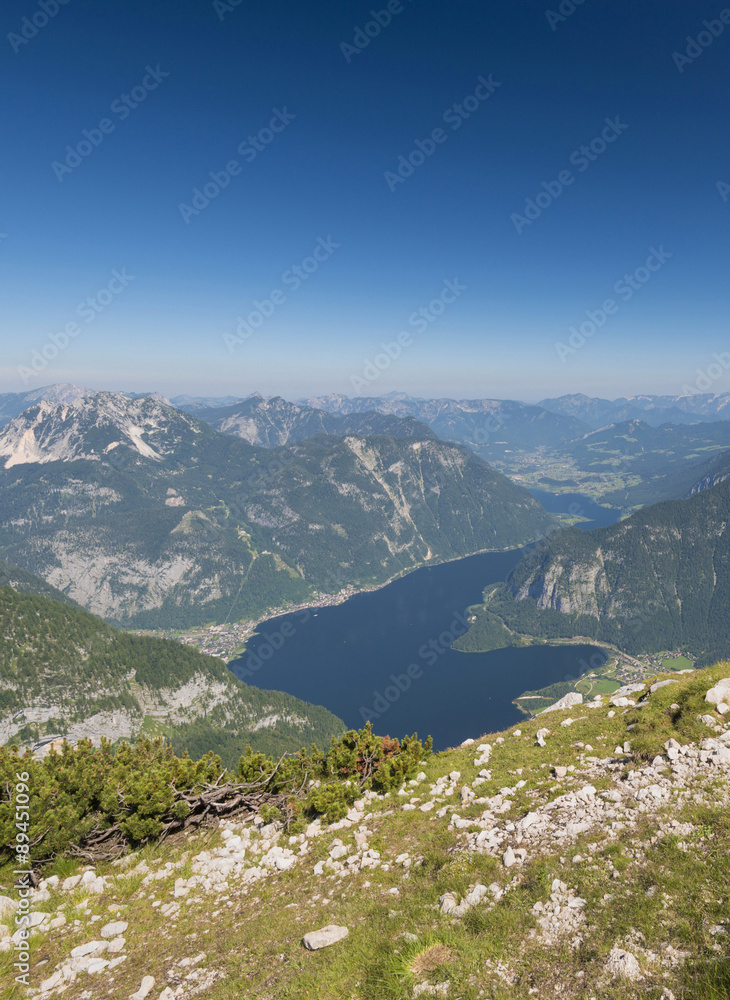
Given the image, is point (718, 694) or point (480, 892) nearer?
point (480, 892)

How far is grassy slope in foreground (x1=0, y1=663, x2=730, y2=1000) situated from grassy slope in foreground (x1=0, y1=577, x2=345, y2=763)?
158653 mm

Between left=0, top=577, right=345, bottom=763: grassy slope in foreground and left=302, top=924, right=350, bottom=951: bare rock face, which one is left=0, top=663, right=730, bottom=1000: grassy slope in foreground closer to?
left=302, top=924, right=350, bottom=951: bare rock face

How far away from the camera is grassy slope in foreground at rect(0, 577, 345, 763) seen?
153 metres

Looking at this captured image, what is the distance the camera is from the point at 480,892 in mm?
10945

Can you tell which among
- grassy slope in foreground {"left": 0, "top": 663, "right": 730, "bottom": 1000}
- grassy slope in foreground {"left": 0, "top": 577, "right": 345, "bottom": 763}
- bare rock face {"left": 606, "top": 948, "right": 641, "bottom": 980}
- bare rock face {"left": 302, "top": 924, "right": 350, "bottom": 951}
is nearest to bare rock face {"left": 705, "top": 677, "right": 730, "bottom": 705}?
grassy slope in foreground {"left": 0, "top": 663, "right": 730, "bottom": 1000}

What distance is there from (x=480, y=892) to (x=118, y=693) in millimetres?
198749

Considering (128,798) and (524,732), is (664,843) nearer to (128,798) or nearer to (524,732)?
(524,732)

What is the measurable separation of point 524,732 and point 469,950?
14615mm

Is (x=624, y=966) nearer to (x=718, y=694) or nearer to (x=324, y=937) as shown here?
(x=324, y=937)

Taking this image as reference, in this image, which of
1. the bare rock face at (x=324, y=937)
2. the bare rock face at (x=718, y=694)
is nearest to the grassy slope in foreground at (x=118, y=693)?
the bare rock face at (x=324, y=937)

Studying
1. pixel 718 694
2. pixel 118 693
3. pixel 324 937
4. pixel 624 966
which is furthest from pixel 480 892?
pixel 118 693

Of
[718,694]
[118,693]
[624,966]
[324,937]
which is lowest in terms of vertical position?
[118,693]

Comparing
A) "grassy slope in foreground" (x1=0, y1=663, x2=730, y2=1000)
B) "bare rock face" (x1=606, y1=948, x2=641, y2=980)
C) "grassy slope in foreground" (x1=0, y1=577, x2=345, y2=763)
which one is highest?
"bare rock face" (x1=606, y1=948, x2=641, y2=980)

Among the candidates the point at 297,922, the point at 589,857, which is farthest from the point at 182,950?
the point at 589,857
